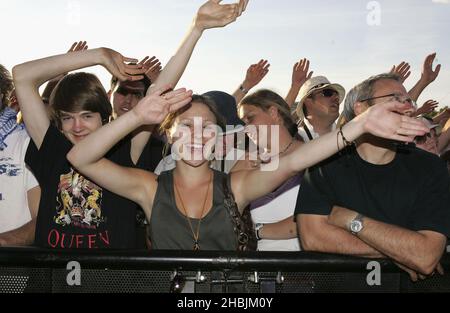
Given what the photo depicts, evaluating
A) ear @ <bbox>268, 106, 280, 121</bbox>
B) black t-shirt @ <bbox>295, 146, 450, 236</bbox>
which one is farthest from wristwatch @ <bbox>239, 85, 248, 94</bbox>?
black t-shirt @ <bbox>295, 146, 450, 236</bbox>

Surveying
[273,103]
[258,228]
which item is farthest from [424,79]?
[258,228]

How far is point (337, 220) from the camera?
2.85 meters

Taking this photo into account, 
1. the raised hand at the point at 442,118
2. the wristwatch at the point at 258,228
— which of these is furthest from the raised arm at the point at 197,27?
the raised hand at the point at 442,118

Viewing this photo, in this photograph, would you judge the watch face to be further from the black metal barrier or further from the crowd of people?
the black metal barrier

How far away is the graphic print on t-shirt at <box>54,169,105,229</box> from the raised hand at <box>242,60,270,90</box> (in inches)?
127

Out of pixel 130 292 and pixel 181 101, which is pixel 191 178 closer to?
pixel 181 101

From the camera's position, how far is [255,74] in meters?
6.30

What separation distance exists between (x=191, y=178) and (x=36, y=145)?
931 mm

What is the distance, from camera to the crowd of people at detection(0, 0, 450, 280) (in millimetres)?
2760

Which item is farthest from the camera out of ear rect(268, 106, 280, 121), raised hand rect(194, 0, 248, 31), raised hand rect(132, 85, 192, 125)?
ear rect(268, 106, 280, 121)

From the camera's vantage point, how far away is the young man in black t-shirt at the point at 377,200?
2736 mm

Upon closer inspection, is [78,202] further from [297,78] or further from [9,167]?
[297,78]

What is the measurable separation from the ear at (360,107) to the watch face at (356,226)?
2.20 ft
